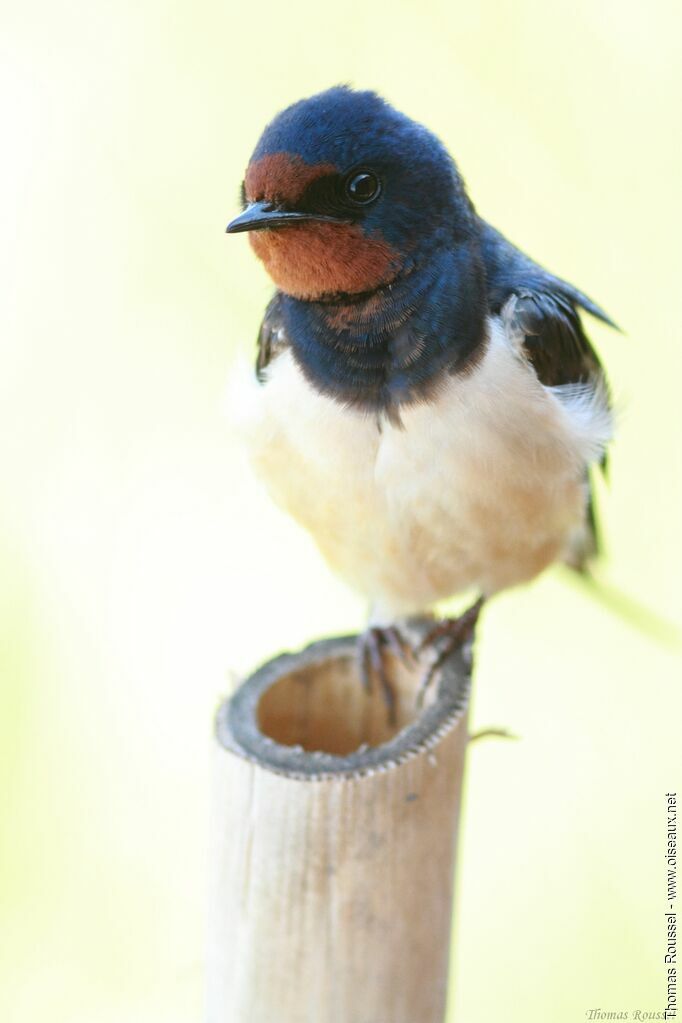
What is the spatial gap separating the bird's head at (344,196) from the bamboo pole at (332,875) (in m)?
0.57

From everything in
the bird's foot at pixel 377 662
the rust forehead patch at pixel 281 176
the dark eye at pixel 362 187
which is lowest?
the bird's foot at pixel 377 662

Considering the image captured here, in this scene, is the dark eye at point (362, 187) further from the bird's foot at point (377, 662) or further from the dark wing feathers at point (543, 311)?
the bird's foot at point (377, 662)

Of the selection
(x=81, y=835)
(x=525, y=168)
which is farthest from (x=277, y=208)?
(x=81, y=835)

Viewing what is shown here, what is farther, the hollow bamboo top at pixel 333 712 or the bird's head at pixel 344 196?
the bird's head at pixel 344 196

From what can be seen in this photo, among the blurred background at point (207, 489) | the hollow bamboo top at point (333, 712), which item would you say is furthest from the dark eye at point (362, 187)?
the blurred background at point (207, 489)

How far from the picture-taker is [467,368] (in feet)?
5.71

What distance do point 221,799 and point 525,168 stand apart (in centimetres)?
166

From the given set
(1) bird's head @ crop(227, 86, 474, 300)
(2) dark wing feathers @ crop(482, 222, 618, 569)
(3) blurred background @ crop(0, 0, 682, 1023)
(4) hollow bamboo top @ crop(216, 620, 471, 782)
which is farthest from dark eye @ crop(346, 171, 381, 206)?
(3) blurred background @ crop(0, 0, 682, 1023)

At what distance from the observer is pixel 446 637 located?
1979mm

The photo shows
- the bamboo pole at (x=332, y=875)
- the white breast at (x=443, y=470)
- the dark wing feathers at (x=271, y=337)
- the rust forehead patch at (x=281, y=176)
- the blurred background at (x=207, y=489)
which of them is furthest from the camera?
the blurred background at (x=207, y=489)

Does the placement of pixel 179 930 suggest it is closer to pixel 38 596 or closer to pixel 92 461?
pixel 38 596

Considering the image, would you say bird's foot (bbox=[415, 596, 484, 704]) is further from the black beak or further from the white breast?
the black beak

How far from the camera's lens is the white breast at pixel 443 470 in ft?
5.78

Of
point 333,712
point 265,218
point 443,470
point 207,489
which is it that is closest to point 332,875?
point 333,712
